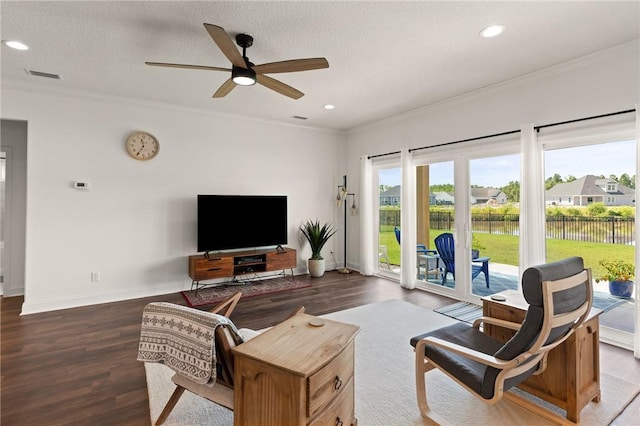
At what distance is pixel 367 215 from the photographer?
6.04 meters

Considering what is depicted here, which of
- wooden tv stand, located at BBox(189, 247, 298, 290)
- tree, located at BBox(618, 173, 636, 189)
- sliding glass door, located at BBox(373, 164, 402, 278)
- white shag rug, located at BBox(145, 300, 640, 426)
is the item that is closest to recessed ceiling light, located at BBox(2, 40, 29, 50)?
wooden tv stand, located at BBox(189, 247, 298, 290)

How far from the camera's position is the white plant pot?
5832 millimetres

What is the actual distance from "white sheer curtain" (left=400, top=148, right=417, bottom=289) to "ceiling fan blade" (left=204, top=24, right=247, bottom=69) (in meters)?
3.21

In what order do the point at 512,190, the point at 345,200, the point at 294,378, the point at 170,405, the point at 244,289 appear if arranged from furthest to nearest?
the point at 345,200
the point at 244,289
the point at 512,190
the point at 170,405
the point at 294,378

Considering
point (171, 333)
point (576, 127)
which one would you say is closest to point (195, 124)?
point (171, 333)

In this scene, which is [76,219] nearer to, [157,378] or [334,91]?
[157,378]

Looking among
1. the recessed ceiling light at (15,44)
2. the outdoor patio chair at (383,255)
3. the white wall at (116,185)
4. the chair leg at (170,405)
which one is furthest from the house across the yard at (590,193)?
the recessed ceiling light at (15,44)

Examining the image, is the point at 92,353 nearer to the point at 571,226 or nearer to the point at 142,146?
the point at 142,146

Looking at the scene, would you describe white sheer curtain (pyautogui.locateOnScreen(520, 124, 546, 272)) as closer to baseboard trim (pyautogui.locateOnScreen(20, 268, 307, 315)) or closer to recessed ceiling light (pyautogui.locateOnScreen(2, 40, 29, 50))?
baseboard trim (pyautogui.locateOnScreen(20, 268, 307, 315))

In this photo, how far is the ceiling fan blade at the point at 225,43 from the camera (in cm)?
217

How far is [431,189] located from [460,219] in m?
0.70

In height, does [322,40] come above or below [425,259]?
above

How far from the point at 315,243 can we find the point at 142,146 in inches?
126

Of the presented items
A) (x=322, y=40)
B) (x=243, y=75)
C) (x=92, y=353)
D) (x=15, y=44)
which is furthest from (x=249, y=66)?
(x=92, y=353)
